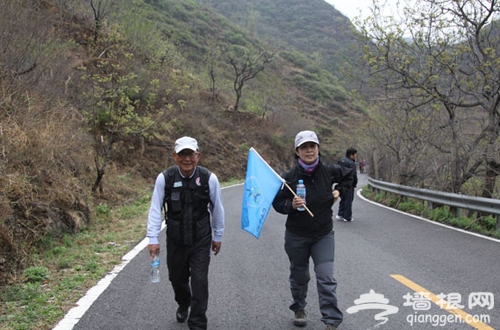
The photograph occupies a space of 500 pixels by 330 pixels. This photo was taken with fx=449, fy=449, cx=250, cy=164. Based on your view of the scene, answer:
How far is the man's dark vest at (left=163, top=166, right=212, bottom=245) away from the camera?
4242 mm

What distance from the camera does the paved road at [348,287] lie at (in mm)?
4609

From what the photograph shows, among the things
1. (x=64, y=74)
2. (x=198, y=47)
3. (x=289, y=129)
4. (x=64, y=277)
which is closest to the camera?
(x=64, y=277)

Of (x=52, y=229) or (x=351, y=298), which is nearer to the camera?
(x=351, y=298)

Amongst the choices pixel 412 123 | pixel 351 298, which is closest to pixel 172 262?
pixel 351 298

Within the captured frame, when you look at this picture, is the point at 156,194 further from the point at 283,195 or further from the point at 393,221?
the point at 393,221

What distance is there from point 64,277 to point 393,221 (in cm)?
892

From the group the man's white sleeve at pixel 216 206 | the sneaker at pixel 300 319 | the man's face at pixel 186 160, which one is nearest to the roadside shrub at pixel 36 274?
the man's white sleeve at pixel 216 206

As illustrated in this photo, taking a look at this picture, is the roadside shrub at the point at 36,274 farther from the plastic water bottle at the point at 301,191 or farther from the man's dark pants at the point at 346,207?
the man's dark pants at the point at 346,207

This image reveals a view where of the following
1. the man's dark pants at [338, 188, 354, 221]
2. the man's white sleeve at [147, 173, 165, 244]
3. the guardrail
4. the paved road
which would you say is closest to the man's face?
the man's white sleeve at [147, 173, 165, 244]

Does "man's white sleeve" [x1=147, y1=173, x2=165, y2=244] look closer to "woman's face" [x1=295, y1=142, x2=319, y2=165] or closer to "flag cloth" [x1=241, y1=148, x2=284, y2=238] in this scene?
"flag cloth" [x1=241, y1=148, x2=284, y2=238]

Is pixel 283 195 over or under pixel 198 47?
under

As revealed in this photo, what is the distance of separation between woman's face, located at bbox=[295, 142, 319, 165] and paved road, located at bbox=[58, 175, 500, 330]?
167cm

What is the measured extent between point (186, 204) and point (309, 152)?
130cm

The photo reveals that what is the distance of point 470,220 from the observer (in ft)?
37.6
